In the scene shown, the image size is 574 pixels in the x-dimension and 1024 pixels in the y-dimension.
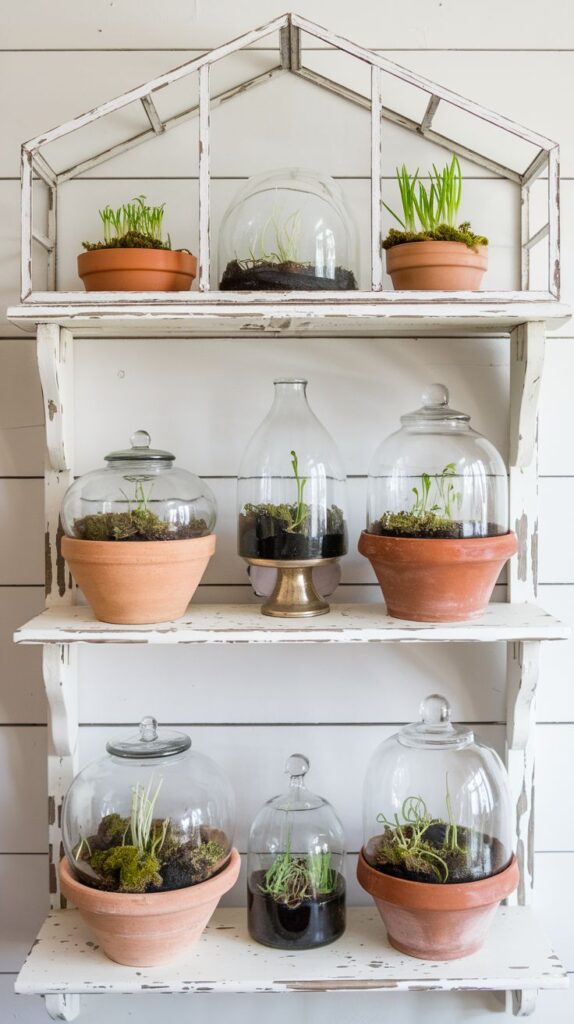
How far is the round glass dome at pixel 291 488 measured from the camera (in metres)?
1.02

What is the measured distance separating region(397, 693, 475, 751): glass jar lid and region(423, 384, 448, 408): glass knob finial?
348mm

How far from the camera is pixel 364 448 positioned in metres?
1.17

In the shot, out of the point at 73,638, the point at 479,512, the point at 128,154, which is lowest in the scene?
the point at 73,638

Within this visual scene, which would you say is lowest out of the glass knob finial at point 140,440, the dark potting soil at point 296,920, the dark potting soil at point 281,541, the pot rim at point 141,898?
the dark potting soil at point 296,920

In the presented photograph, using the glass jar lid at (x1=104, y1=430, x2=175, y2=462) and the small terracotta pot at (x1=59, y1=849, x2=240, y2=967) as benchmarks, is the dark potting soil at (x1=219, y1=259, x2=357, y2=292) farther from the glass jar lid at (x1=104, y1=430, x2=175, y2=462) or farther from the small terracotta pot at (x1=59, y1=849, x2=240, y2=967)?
the small terracotta pot at (x1=59, y1=849, x2=240, y2=967)

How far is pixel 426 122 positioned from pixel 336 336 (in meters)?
0.29

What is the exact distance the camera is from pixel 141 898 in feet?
3.07

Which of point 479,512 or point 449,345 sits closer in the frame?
point 479,512

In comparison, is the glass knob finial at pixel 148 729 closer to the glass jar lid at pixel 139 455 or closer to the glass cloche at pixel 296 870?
the glass cloche at pixel 296 870

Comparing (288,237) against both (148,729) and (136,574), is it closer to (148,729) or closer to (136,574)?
(136,574)

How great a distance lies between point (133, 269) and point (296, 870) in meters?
0.72

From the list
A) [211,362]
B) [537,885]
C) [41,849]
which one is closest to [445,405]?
[211,362]

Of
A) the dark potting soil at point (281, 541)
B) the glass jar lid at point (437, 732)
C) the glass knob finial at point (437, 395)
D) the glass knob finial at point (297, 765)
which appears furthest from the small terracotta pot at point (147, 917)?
the glass knob finial at point (437, 395)

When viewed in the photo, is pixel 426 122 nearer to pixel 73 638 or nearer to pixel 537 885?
pixel 73 638
